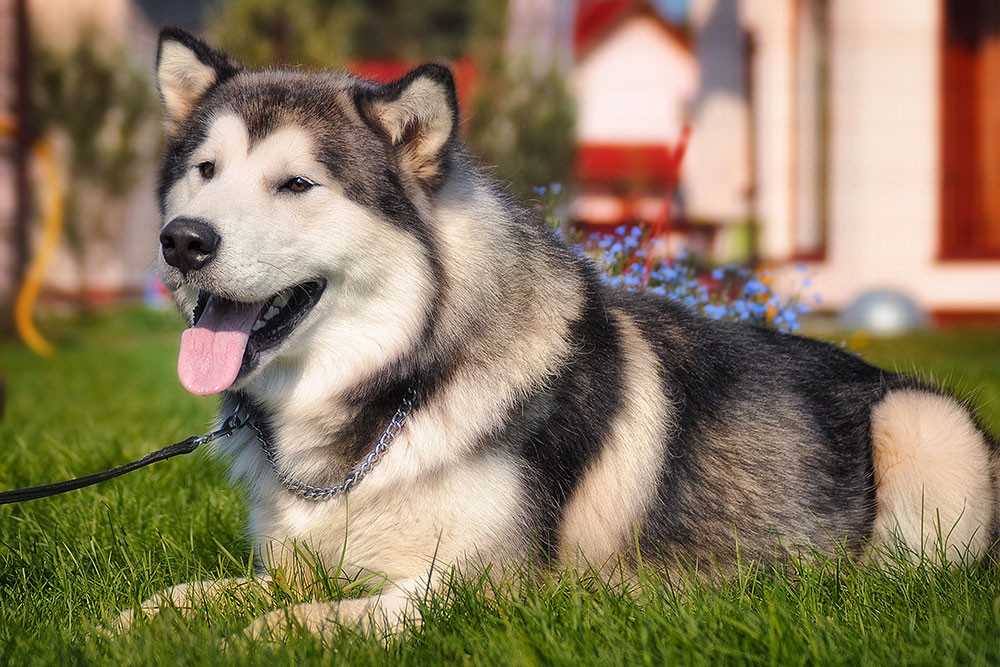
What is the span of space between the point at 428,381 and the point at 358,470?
0.29m

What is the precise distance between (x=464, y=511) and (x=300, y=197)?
91cm

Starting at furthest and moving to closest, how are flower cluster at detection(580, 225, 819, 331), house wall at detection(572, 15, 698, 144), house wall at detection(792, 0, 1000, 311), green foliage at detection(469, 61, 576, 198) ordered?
1. house wall at detection(572, 15, 698, 144)
2. green foliage at detection(469, 61, 576, 198)
3. house wall at detection(792, 0, 1000, 311)
4. flower cluster at detection(580, 225, 819, 331)

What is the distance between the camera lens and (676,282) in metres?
4.43

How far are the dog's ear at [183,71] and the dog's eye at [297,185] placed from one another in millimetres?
504

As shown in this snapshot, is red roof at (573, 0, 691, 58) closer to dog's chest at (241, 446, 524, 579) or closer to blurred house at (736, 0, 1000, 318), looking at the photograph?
blurred house at (736, 0, 1000, 318)

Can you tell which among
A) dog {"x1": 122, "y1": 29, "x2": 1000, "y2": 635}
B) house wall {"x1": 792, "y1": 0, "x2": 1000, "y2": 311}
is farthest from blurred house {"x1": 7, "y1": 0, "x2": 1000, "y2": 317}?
dog {"x1": 122, "y1": 29, "x2": 1000, "y2": 635}

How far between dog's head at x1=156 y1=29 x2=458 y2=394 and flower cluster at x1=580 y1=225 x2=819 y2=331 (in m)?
1.52

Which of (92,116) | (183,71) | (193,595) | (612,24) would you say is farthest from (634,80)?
(193,595)

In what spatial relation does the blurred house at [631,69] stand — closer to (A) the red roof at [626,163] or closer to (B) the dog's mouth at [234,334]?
(A) the red roof at [626,163]

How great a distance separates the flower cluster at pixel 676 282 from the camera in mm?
4219

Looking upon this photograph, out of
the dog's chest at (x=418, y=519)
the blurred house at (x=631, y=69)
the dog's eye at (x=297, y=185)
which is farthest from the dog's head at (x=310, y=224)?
the blurred house at (x=631, y=69)

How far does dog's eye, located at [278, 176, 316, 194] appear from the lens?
8.68 ft

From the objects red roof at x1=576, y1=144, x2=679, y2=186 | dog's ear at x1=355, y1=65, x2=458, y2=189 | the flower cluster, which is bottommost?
red roof at x1=576, y1=144, x2=679, y2=186

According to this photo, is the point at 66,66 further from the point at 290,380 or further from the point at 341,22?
the point at 290,380
